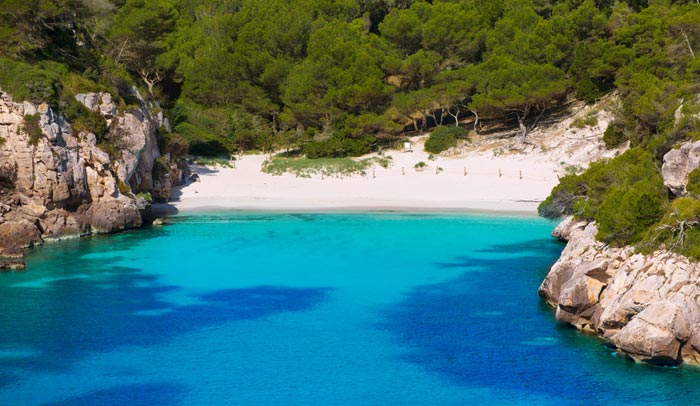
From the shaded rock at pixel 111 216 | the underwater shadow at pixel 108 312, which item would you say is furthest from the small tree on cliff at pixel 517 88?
the underwater shadow at pixel 108 312

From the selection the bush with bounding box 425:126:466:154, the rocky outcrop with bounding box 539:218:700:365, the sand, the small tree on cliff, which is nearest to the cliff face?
the sand

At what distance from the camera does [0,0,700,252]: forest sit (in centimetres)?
4662

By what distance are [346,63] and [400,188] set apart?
14568mm

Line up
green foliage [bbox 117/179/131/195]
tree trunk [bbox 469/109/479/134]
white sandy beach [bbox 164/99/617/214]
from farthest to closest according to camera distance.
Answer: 1. tree trunk [bbox 469/109/479/134]
2. white sandy beach [bbox 164/99/617/214]
3. green foliage [bbox 117/179/131/195]

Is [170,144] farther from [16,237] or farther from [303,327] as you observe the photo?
[303,327]

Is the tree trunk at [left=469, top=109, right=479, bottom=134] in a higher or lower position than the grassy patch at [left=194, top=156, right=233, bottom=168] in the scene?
higher

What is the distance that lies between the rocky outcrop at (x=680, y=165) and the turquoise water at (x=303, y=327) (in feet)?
18.0

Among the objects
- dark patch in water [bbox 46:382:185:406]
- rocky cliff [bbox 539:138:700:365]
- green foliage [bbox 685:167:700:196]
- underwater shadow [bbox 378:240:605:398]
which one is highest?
green foliage [bbox 685:167:700:196]

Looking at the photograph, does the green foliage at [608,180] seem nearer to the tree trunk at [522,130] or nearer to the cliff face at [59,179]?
the cliff face at [59,179]

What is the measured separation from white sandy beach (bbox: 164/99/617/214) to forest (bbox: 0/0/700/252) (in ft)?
10.5

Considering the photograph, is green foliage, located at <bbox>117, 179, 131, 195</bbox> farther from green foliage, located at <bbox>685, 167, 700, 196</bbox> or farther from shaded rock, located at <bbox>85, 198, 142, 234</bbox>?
green foliage, located at <bbox>685, 167, 700, 196</bbox>

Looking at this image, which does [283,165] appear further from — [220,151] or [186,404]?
[186,404]

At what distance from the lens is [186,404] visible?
19.2 m

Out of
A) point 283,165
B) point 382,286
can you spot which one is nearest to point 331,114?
point 283,165
